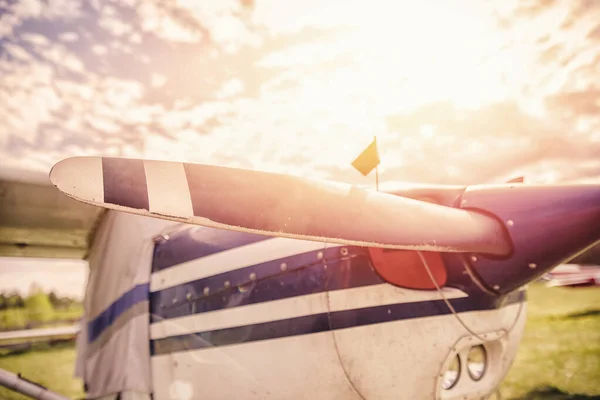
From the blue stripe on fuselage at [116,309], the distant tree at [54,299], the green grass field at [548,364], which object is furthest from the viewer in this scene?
the distant tree at [54,299]

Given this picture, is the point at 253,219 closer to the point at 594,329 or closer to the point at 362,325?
the point at 362,325

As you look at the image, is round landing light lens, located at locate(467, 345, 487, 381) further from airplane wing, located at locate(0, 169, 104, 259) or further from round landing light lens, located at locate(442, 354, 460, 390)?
airplane wing, located at locate(0, 169, 104, 259)

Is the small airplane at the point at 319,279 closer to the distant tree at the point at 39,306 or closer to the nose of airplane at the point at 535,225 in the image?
the nose of airplane at the point at 535,225

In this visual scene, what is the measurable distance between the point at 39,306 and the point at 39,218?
184 feet

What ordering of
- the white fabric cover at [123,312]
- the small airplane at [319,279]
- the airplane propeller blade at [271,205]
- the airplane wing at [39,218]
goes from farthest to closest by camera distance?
the airplane wing at [39,218]
the white fabric cover at [123,312]
the small airplane at [319,279]
the airplane propeller blade at [271,205]

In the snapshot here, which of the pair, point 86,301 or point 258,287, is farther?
point 86,301

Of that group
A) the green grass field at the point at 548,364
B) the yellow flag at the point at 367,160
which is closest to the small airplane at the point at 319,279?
the yellow flag at the point at 367,160

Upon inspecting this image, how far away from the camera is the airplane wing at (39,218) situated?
3051 mm

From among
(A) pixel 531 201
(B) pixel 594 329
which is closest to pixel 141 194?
(A) pixel 531 201

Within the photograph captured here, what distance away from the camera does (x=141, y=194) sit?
1147mm

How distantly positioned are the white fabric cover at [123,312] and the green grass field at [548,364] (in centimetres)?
444

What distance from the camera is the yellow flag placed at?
Answer: 2215 mm

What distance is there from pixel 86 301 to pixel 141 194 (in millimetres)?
3609

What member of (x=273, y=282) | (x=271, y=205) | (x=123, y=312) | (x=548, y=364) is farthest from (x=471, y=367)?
(x=548, y=364)
